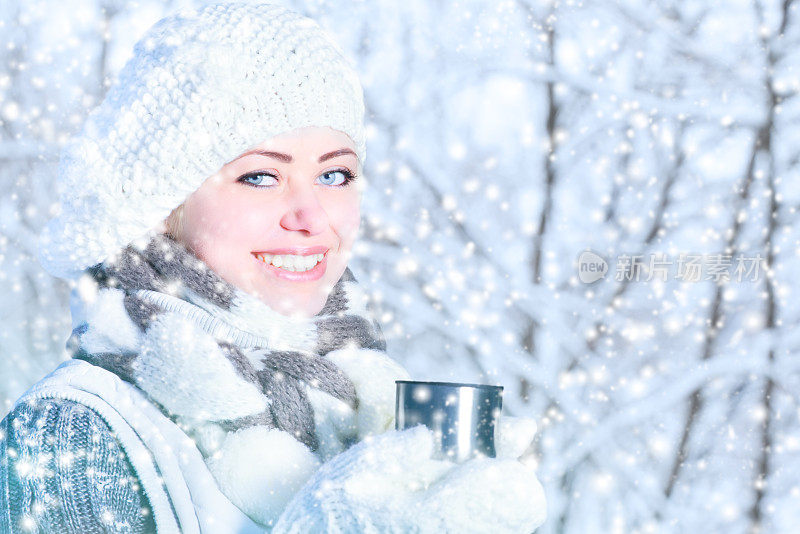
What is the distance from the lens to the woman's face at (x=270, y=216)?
4.03 ft

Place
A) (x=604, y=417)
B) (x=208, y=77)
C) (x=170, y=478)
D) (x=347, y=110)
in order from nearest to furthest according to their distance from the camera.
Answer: (x=170, y=478)
(x=208, y=77)
(x=347, y=110)
(x=604, y=417)

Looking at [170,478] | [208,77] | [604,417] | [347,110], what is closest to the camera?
[170,478]

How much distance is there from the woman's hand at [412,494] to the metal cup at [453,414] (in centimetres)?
2

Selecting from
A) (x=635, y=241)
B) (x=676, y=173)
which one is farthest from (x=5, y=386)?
(x=676, y=173)

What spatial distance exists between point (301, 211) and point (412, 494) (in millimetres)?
472

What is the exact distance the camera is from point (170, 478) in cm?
108

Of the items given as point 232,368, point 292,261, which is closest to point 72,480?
point 232,368

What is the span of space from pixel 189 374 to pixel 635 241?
1.69 metres

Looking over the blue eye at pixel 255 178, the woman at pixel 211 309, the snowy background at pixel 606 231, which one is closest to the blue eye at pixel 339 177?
the woman at pixel 211 309

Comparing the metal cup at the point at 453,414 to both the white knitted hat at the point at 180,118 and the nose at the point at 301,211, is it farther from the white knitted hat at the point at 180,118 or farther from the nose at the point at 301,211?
the white knitted hat at the point at 180,118

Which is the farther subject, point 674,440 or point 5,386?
point 5,386

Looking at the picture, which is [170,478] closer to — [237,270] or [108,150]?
[237,270]

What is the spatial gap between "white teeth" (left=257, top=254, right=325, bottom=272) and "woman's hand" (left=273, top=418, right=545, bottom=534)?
0.38 m

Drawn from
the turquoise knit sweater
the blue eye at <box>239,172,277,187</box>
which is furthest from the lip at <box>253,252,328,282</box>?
the turquoise knit sweater
